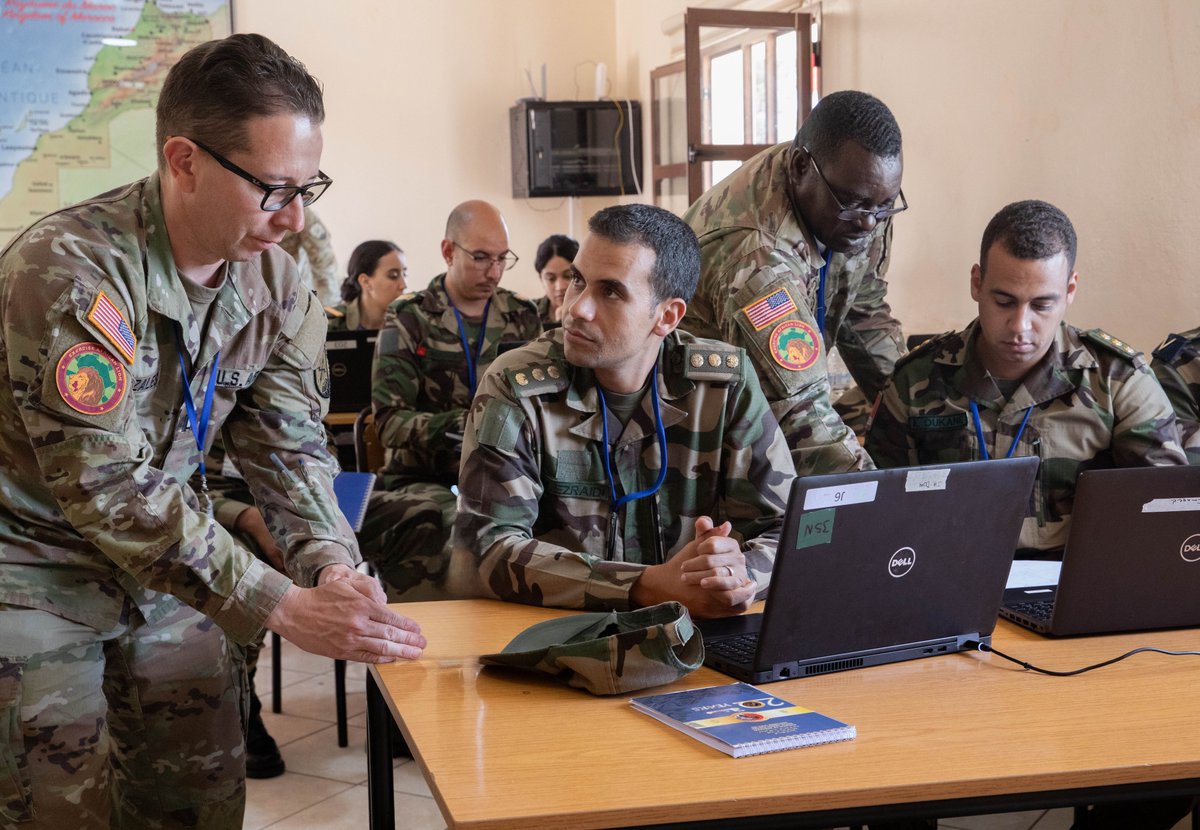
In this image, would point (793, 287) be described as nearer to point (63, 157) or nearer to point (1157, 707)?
point (1157, 707)

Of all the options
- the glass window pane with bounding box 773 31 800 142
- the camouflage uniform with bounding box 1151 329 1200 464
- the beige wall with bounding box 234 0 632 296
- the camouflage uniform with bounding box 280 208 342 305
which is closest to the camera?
the camouflage uniform with bounding box 1151 329 1200 464

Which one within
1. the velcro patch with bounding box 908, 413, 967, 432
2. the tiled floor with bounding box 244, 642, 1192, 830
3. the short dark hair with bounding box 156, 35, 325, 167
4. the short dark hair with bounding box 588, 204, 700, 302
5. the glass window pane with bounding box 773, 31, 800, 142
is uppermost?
the glass window pane with bounding box 773, 31, 800, 142

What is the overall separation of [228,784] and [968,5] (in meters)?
3.63

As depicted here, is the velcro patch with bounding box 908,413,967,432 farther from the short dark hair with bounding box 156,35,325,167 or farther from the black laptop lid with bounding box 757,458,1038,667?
the short dark hair with bounding box 156,35,325,167

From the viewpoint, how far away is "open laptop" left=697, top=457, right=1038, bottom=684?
144 centimetres

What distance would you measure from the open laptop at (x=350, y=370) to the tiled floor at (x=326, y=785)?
0.98 metres

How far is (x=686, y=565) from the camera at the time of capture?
1.76m

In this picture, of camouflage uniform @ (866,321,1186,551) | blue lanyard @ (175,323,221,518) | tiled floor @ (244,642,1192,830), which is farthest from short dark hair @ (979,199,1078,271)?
blue lanyard @ (175,323,221,518)

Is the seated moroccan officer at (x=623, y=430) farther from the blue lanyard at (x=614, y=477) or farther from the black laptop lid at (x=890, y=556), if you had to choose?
the black laptop lid at (x=890, y=556)

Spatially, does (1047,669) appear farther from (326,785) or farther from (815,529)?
(326,785)

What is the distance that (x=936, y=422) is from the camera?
264cm

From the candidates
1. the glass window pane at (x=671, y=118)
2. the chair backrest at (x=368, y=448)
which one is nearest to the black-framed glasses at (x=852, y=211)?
the chair backrest at (x=368, y=448)

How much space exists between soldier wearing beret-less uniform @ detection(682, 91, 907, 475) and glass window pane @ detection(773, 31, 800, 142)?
2.50 meters

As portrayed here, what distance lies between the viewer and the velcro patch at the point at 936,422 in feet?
8.57
